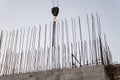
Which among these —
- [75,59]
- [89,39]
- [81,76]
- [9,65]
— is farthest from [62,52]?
[9,65]

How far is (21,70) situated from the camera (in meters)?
11.1

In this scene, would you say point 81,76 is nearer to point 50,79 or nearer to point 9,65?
point 50,79

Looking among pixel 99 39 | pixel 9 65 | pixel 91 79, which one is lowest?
pixel 91 79

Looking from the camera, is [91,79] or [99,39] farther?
[99,39]

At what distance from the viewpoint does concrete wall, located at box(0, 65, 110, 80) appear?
7.77m

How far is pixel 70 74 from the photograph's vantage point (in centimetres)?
838

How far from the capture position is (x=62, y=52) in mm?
10500

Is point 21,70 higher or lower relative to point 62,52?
lower

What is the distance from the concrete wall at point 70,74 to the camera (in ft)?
25.5

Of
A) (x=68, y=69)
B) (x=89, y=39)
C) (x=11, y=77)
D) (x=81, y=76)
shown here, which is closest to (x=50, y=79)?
(x=68, y=69)

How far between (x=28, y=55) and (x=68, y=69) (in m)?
3.58

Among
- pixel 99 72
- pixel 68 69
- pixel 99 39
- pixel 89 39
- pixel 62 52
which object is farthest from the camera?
pixel 62 52

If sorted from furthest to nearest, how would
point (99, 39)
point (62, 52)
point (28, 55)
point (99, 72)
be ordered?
point (28, 55) < point (62, 52) < point (99, 39) < point (99, 72)

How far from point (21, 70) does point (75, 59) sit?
11.3 feet
